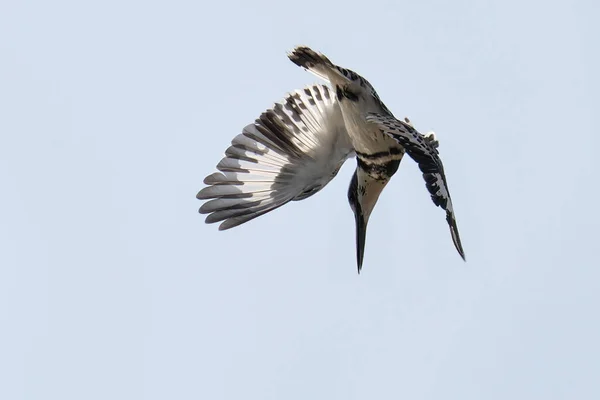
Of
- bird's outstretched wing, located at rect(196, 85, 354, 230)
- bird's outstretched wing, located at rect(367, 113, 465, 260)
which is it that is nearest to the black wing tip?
bird's outstretched wing, located at rect(196, 85, 354, 230)

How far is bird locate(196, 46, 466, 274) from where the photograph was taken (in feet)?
34.7

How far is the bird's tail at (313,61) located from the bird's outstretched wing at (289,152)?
703mm

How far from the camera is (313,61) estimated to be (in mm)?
10461

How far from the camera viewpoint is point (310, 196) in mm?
11477

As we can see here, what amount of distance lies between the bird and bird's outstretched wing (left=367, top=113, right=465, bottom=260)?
0.53 metres

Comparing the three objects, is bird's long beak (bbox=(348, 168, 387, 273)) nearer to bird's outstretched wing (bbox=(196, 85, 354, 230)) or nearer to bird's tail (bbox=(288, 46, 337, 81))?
bird's outstretched wing (bbox=(196, 85, 354, 230))

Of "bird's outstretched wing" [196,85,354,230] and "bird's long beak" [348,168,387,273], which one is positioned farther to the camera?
"bird's outstretched wing" [196,85,354,230]

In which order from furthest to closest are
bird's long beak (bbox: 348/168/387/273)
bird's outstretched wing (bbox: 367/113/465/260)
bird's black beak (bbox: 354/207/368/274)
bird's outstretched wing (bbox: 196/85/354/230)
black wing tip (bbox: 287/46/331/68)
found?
bird's outstretched wing (bbox: 196/85/354/230) < bird's black beak (bbox: 354/207/368/274) < bird's long beak (bbox: 348/168/387/273) < black wing tip (bbox: 287/46/331/68) < bird's outstretched wing (bbox: 367/113/465/260)

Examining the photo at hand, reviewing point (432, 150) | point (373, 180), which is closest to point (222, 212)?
point (373, 180)

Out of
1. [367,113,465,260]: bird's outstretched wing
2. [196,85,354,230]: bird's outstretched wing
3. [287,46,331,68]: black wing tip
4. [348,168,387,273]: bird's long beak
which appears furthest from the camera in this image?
[196,85,354,230]: bird's outstretched wing

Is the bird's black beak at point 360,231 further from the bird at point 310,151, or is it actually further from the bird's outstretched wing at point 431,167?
the bird's outstretched wing at point 431,167

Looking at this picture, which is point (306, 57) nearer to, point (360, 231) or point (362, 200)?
point (362, 200)

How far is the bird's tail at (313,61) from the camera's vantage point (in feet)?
34.0

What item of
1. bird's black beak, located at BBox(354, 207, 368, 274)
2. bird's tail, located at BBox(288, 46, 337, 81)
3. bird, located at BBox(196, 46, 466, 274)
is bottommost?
bird's black beak, located at BBox(354, 207, 368, 274)
